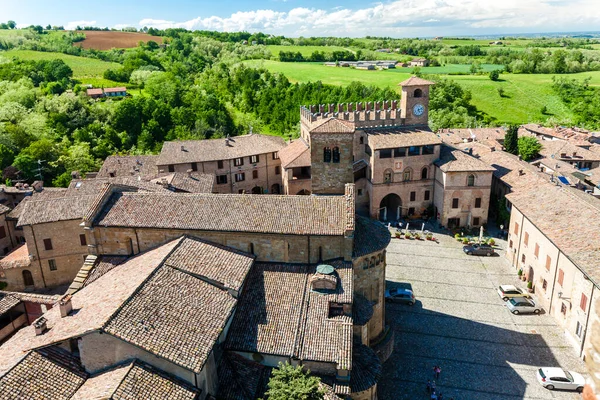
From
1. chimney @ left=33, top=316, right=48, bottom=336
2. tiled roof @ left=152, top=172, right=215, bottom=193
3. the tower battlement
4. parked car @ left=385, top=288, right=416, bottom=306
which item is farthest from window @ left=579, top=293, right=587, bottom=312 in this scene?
tiled roof @ left=152, top=172, right=215, bottom=193

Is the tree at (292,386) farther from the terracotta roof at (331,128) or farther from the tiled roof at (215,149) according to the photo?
the tiled roof at (215,149)

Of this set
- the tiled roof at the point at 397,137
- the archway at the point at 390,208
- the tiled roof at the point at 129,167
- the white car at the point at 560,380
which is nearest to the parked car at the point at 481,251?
the archway at the point at 390,208

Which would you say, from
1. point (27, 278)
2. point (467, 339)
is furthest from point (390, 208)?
point (27, 278)

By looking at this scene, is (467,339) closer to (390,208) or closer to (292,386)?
(292,386)

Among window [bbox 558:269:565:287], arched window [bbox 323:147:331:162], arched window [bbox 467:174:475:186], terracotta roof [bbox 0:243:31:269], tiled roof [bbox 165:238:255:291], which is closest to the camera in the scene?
tiled roof [bbox 165:238:255:291]

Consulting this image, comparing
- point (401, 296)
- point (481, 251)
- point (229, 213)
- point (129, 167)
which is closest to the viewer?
point (229, 213)

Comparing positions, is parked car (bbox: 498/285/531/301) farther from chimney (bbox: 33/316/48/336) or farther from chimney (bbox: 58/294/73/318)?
chimney (bbox: 33/316/48/336)
